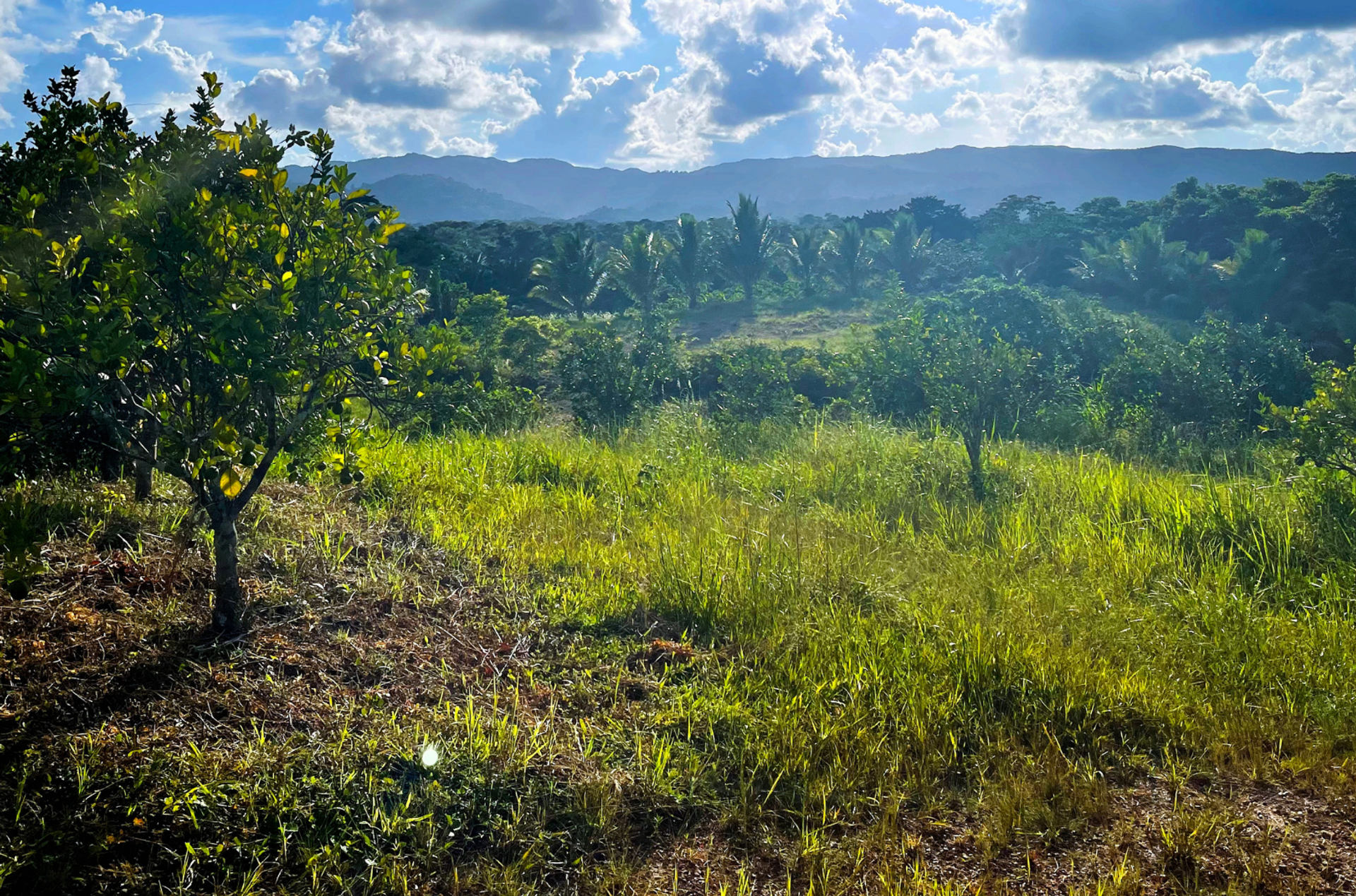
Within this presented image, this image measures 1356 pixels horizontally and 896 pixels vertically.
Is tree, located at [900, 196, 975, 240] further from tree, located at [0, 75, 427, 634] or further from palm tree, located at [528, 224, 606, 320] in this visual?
tree, located at [0, 75, 427, 634]

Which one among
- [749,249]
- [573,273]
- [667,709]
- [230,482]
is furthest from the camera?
[749,249]

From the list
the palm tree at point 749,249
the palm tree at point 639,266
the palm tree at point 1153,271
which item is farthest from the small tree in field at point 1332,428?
the palm tree at point 749,249

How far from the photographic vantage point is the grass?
2.72 metres

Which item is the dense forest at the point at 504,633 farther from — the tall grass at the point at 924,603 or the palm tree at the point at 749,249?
the palm tree at the point at 749,249

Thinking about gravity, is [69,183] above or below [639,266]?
below

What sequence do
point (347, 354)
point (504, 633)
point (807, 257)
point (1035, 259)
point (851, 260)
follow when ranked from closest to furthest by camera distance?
point (347, 354) → point (504, 633) → point (851, 260) → point (807, 257) → point (1035, 259)

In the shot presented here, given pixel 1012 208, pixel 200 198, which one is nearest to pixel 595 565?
pixel 200 198

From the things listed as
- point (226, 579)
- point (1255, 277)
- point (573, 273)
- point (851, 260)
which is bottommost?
point (226, 579)

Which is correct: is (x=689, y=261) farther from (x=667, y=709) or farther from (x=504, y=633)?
(x=667, y=709)

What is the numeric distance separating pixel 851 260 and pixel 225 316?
25400 millimetres

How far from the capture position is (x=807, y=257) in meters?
28.8

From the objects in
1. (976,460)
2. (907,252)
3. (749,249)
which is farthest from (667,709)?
(907,252)

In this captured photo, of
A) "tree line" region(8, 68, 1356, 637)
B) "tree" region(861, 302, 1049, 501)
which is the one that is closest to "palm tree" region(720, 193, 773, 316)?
"tree line" region(8, 68, 1356, 637)

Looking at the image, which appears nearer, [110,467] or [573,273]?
[110,467]
